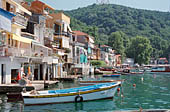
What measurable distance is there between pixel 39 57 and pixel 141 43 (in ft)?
381

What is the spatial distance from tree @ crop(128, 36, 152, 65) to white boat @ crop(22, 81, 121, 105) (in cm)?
12022

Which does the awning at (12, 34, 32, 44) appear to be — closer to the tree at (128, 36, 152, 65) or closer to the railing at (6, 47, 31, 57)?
the railing at (6, 47, 31, 57)

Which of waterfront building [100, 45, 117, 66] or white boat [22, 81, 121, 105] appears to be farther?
waterfront building [100, 45, 117, 66]

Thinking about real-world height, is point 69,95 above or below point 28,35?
below

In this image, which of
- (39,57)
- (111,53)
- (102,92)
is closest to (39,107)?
(102,92)

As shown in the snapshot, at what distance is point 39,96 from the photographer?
79.4ft

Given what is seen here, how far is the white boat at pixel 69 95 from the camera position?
79.2 ft

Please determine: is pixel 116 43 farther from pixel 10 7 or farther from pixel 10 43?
pixel 10 43

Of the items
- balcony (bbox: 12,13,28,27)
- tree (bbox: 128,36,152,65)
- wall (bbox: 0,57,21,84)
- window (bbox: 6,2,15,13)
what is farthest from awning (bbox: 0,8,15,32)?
tree (bbox: 128,36,152,65)

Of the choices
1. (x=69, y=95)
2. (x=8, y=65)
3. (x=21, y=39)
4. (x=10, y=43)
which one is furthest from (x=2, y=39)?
(x=69, y=95)

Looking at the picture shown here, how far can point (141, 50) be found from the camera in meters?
145

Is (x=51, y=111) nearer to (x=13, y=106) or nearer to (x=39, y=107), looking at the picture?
(x=39, y=107)

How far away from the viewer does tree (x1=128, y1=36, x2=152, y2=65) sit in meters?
144

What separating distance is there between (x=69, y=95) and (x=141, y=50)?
125395 millimetres
